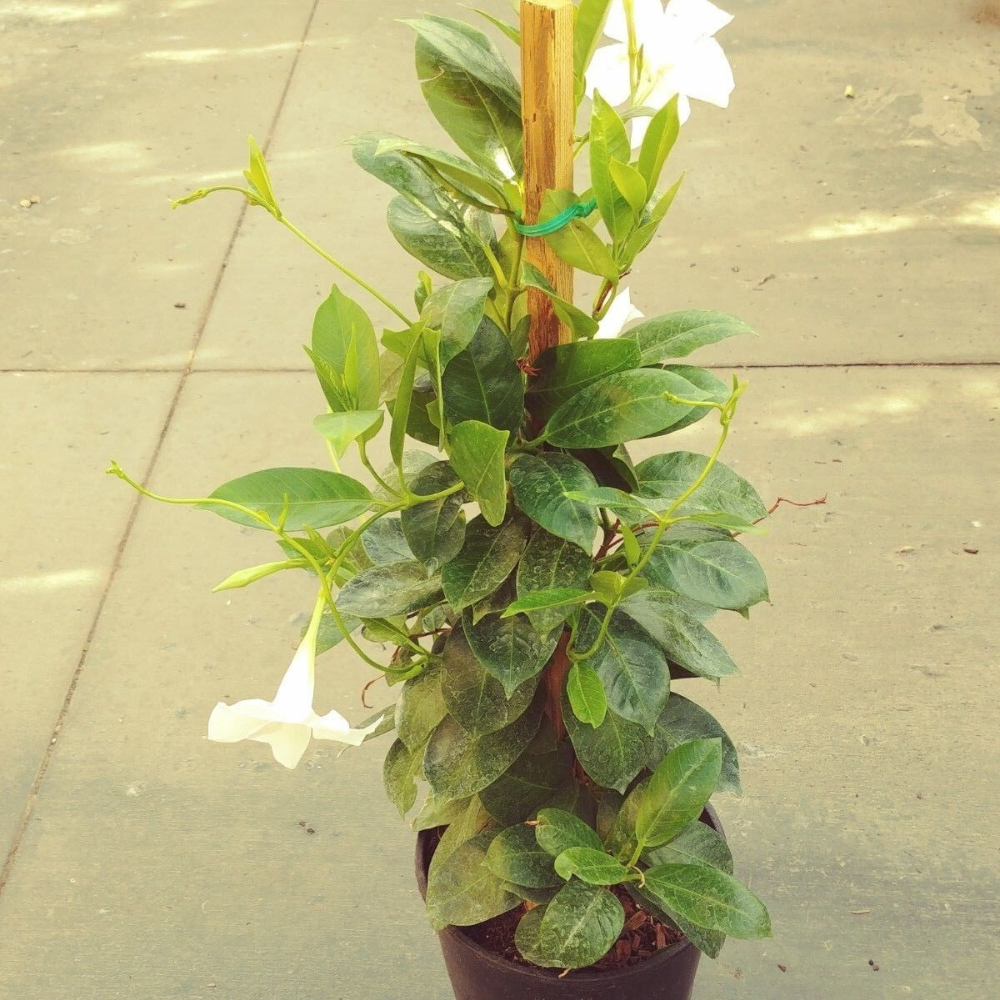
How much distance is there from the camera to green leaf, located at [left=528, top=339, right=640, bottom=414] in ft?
3.58

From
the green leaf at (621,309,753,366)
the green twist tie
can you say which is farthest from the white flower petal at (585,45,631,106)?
the green leaf at (621,309,753,366)

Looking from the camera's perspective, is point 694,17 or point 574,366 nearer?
point 694,17

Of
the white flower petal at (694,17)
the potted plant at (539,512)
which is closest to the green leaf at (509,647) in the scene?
the potted plant at (539,512)

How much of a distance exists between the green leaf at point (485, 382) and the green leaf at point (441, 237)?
0.06 m

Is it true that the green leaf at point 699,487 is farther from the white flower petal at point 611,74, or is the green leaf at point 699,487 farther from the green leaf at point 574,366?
the white flower petal at point 611,74

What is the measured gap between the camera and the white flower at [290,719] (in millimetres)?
958

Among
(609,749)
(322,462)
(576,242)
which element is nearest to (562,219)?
(576,242)

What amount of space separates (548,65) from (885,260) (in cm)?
231

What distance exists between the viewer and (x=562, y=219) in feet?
3.38

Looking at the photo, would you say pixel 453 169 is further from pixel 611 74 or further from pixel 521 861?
pixel 521 861

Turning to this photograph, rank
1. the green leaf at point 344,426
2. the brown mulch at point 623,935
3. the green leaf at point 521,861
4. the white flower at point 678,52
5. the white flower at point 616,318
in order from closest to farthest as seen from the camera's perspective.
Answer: the green leaf at point 344,426 → the white flower at point 678,52 → the white flower at point 616,318 → the green leaf at point 521,861 → the brown mulch at point 623,935

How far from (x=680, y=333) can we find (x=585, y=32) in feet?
0.92

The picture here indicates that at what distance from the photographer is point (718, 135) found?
3.62 meters

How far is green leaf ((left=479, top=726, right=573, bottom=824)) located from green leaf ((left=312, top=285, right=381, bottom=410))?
0.51 metres
